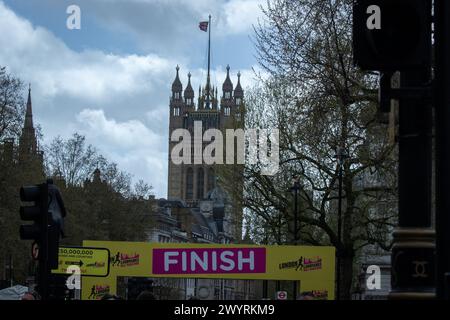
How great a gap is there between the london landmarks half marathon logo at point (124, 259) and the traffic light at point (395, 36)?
102ft

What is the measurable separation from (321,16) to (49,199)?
726 inches

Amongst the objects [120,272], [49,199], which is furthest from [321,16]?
[49,199]

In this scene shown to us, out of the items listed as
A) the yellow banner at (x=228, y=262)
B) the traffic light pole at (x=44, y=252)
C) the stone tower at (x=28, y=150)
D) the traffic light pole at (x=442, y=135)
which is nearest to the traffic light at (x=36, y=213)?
the traffic light pole at (x=44, y=252)

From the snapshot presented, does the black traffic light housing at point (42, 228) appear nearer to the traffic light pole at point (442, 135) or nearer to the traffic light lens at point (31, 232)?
the traffic light lens at point (31, 232)

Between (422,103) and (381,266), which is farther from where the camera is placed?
(381,266)

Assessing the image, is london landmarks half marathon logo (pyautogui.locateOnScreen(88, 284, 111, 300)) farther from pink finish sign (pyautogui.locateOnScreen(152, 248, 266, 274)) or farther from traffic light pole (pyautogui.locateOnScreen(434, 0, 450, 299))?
traffic light pole (pyautogui.locateOnScreen(434, 0, 450, 299))

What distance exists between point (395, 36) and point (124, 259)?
31135mm

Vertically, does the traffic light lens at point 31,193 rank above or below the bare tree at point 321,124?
below

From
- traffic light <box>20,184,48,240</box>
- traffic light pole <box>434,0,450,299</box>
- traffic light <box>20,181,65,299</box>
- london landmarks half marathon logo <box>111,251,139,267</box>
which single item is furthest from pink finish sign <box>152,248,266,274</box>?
traffic light pole <box>434,0,450,299</box>

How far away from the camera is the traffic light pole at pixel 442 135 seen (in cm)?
471

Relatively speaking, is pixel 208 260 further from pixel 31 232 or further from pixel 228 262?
pixel 31 232

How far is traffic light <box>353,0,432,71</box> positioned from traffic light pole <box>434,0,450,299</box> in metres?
0.09
